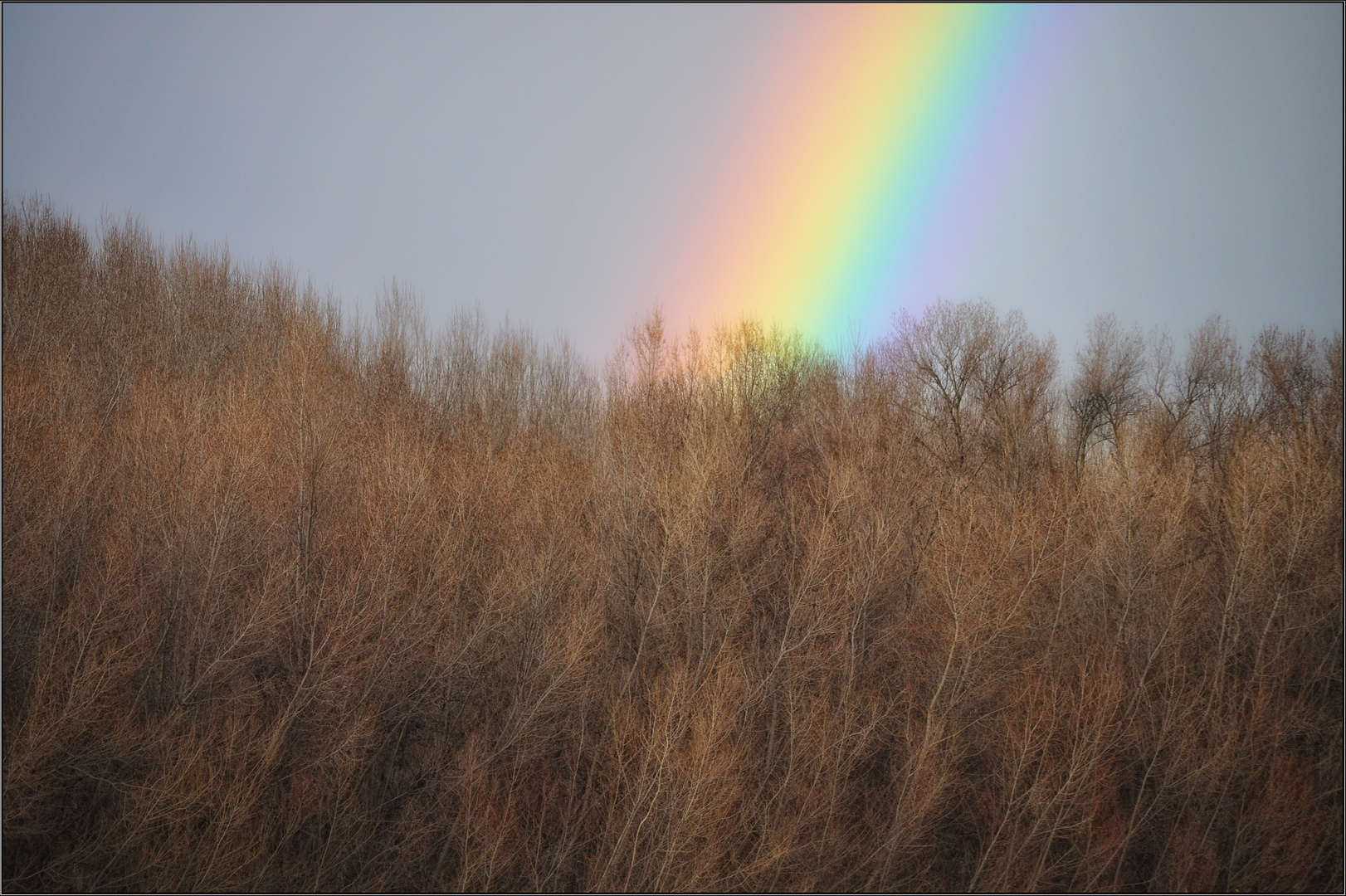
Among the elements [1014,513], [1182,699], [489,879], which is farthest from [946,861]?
[489,879]

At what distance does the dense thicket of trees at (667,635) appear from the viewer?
64.7 feet

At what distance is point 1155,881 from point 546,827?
56.2 feet

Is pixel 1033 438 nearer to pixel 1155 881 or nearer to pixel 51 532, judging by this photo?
pixel 1155 881

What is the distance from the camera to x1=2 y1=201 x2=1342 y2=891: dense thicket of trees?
64.7ft

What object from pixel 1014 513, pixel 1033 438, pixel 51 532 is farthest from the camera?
pixel 1033 438

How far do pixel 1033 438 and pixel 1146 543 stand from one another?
672 cm

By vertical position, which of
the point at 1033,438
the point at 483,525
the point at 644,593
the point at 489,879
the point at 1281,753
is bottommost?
the point at 489,879

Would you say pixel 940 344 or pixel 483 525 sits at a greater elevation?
pixel 940 344

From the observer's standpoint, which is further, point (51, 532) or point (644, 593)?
point (644, 593)

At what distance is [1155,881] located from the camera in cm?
2281

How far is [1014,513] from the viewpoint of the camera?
25922 mm

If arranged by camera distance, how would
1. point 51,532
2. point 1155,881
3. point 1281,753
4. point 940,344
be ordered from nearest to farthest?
1. point 51,532
2. point 1155,881
3. point 1281,753
4. point 940,344

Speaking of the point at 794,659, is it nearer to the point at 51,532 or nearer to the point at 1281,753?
the point at 1281,753

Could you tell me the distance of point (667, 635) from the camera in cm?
2625
